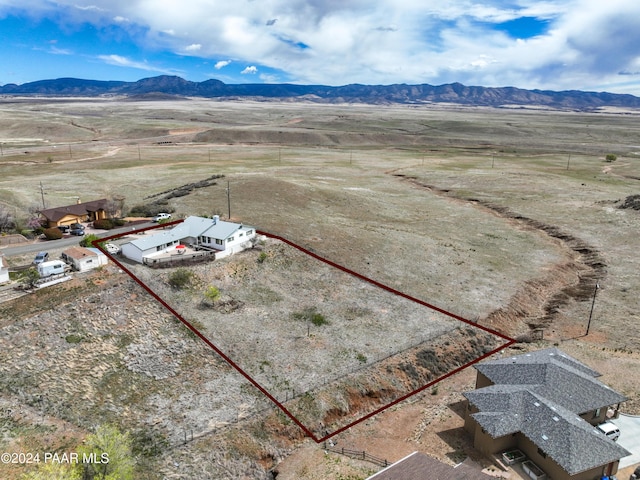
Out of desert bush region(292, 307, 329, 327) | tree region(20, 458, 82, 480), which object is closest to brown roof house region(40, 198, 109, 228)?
desert bush region(292, 307, 329, 327)

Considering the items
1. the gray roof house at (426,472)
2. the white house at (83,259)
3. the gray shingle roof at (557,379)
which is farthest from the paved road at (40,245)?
the gray shingle roof at (557,379)

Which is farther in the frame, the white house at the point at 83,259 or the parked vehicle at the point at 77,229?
the parked vehicle at the point at 77,229

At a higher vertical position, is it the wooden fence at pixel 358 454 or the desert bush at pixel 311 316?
the desert bush at pixel 311 316

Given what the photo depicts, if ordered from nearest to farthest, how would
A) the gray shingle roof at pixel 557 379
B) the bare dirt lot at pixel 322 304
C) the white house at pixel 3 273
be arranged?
1. the bare dirt lot at pixel 322 304
2. the gray shingle roof at pixel 557 379
3. the white house at pixel 3 273

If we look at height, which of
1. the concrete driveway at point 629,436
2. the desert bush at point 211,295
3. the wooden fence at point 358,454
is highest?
the desert bush at point 211,295

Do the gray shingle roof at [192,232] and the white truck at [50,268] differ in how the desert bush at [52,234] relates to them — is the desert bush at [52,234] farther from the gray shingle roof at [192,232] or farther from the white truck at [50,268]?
the white truck at [50,268]

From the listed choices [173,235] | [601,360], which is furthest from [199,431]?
[601,360]

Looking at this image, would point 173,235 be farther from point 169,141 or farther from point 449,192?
point 169,141
